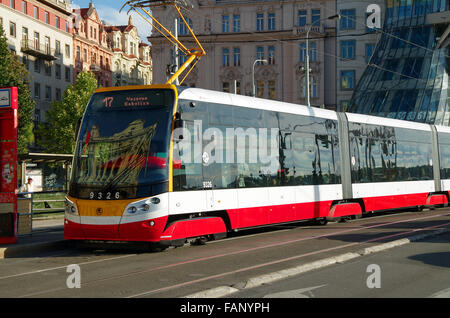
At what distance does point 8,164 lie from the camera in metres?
13.7

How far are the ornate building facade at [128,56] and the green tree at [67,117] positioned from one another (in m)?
24.0

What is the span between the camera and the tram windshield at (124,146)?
1166 cm

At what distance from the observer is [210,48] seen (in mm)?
66312

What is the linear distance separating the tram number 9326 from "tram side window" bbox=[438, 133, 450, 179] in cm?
1687

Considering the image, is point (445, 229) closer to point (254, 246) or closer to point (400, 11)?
point (254, 246)

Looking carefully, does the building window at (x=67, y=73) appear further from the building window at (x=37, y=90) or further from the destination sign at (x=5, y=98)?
the destination sign at (x=5, y=98)

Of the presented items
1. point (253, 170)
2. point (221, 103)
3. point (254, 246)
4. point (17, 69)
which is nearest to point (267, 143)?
point (253, 170)

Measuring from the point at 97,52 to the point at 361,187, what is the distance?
62325 millimetres

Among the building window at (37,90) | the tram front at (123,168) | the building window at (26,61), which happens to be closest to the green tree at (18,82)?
the building window at (26,61)

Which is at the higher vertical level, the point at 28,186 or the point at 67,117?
the point at 67,117

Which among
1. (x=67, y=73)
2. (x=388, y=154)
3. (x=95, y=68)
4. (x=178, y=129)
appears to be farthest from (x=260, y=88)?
(x=178, y=129)

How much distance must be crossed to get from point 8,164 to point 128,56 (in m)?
74.0

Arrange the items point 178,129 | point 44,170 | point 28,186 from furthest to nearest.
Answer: point 44,170, point 28,186, point 178,129

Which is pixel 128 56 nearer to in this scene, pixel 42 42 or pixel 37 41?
pixel 42 42
